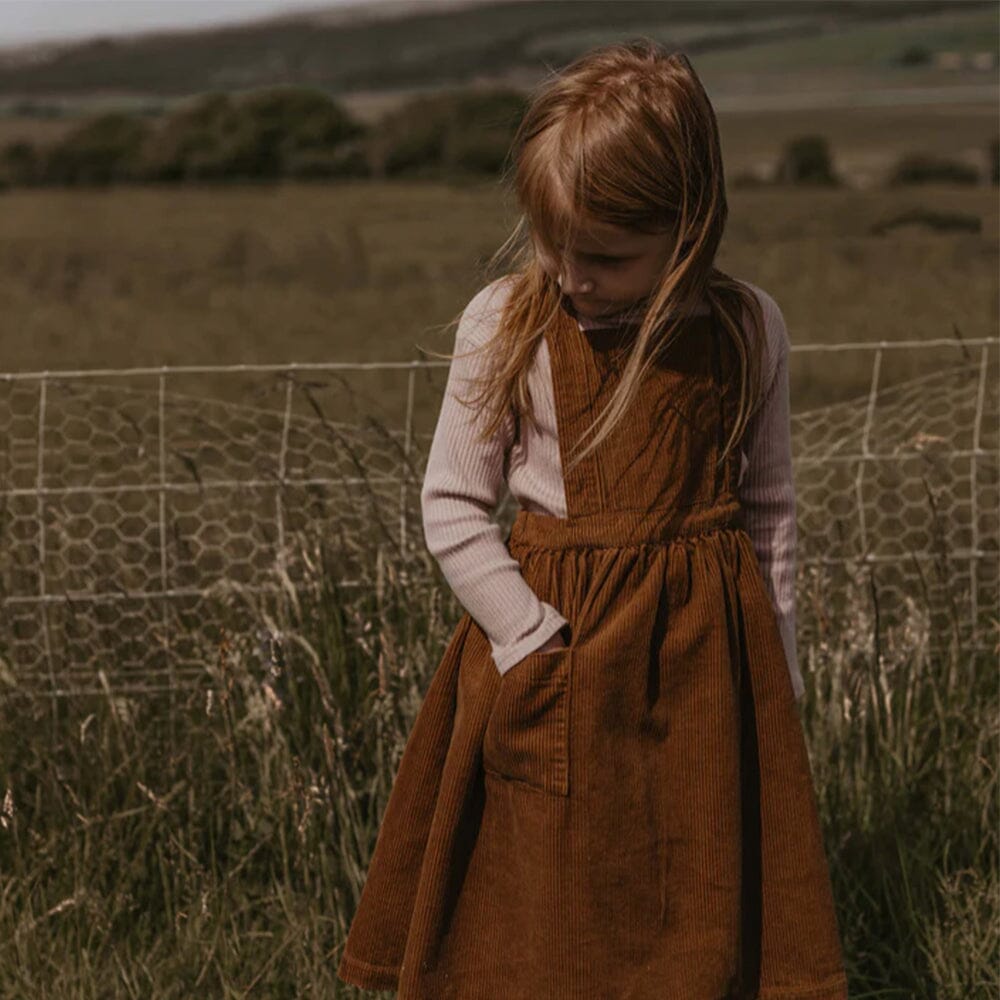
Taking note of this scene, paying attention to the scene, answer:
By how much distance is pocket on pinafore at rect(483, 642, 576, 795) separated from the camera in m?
1.70

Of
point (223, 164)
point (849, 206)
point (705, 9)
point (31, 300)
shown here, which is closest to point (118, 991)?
point (31, 300)

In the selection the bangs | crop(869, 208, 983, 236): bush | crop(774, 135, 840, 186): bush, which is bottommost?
crop(869, 208, 983, 236): bush

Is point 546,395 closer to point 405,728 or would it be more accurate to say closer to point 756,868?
point 756,868

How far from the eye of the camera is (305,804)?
238 centimetres

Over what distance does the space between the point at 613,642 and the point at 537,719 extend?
123 millimetres

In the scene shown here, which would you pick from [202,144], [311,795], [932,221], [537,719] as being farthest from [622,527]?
[202,144]

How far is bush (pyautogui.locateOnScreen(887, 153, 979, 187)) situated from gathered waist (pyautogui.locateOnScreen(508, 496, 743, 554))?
59.2 ft

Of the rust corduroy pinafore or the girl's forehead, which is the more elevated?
the girl's forehead

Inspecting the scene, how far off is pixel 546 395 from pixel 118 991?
115cm

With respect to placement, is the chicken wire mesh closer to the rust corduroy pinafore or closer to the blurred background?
the blurred background

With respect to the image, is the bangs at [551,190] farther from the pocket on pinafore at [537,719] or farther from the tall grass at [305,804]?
the tall grass at [305,804]

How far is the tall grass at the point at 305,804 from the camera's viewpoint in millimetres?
2324

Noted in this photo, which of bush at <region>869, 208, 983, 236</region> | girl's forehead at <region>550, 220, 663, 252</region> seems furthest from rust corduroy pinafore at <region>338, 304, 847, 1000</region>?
bush at <region>869, 208, 983, 236</region>

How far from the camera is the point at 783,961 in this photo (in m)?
1.84
